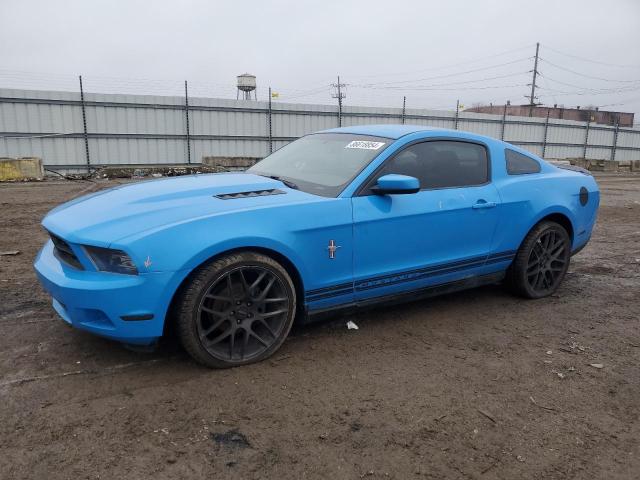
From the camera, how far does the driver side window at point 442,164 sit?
3648mm

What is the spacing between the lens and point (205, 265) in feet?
9.33

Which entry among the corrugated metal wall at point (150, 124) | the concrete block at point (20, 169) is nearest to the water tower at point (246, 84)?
the corrugated metal wall at point (150, 124)

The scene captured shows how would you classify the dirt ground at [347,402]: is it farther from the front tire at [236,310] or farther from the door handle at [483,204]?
the door handle at [483,204]

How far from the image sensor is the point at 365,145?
3.76 meters

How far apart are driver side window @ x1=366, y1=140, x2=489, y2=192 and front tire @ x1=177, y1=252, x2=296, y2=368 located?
1024 mm

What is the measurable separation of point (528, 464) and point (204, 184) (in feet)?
8.41

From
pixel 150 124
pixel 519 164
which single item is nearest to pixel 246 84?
pixel 150 124

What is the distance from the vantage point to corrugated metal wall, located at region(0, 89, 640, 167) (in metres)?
16.7

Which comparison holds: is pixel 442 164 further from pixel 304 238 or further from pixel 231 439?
pixel 231 439

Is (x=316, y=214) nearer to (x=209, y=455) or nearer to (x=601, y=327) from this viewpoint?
(x=209, y=455)

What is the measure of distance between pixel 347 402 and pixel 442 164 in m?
2.05

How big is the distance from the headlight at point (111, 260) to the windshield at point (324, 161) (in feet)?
4.23

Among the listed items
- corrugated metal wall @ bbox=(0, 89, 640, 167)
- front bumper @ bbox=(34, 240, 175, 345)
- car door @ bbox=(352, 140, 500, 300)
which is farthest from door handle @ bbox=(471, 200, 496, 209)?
corrugated metal wall @ bbox=(0, 89, 640, 167)

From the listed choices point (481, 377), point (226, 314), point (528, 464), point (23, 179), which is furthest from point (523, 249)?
point (23, 179)
